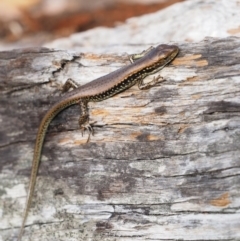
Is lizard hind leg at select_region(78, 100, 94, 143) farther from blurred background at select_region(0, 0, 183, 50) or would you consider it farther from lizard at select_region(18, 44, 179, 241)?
blurred background at select_region(0, 0, 183, 50)

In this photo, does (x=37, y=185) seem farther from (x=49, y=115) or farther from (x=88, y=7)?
(x=88, y=7)

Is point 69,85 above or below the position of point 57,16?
below

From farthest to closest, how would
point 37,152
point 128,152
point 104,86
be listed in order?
point 37,152 → point 104,86 → point 128,152

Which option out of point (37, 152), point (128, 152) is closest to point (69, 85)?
point (37, 152)

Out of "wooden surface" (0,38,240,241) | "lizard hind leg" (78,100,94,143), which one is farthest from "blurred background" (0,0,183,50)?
"lizard hind leg" (78,100,94,143)

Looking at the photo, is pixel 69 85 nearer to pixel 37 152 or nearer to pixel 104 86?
pixel 104 86
